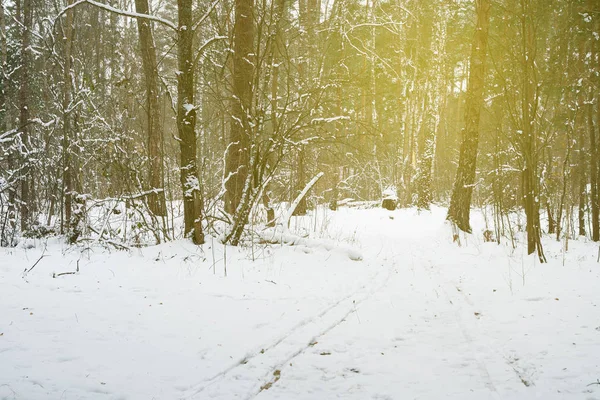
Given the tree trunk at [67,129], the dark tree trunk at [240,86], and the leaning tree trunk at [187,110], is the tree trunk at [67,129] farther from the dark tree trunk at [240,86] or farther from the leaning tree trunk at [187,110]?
the dark tree trunk at [240,86]

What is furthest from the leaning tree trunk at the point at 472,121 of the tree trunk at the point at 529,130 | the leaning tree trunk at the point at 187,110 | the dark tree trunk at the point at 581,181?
the leaning tree trunk at the point at 187,110

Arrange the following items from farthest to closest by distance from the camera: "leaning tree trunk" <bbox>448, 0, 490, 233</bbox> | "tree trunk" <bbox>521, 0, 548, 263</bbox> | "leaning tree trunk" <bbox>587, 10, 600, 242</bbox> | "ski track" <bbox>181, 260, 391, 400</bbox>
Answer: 1. "leaning tree trunk" <bbox>448, 0, 490, 233</bbox>
2. "leaning tree trunk" <bbox>587, 10, 600, 242</bbox>
3. "tree trunk" <bbox>521, 0, 548, 263</bbox>
4. "ski track" <bbox>181, 260, 391, 400</bbox>

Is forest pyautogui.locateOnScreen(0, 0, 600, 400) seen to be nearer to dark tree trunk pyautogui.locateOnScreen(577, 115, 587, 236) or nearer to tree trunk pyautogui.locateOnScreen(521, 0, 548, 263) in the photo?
tree trunk pyautogui.locateOnScreen(521, 0, 548, 263)

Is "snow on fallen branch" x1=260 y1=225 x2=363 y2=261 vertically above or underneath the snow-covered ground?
above

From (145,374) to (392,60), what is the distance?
22541 mm

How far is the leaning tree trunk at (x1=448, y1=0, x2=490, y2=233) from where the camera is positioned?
9.94 metres

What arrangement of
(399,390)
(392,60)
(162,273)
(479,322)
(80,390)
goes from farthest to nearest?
(392,60), (162,273), (479,322), (399,390), (80,390)

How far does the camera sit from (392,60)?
72.3 feet

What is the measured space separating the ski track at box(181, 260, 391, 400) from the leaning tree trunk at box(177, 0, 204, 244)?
301 cm

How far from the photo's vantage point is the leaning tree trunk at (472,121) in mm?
9938

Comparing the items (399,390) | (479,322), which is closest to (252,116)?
(479,322)

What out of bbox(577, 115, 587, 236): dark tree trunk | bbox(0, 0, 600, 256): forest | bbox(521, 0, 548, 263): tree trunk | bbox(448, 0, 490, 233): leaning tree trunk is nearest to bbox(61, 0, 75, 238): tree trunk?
bbox(0, 0, 600, 256): forest

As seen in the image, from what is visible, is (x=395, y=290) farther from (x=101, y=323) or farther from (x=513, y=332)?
(x=101, y=323)

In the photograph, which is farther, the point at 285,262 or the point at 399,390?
the point at 285,262
